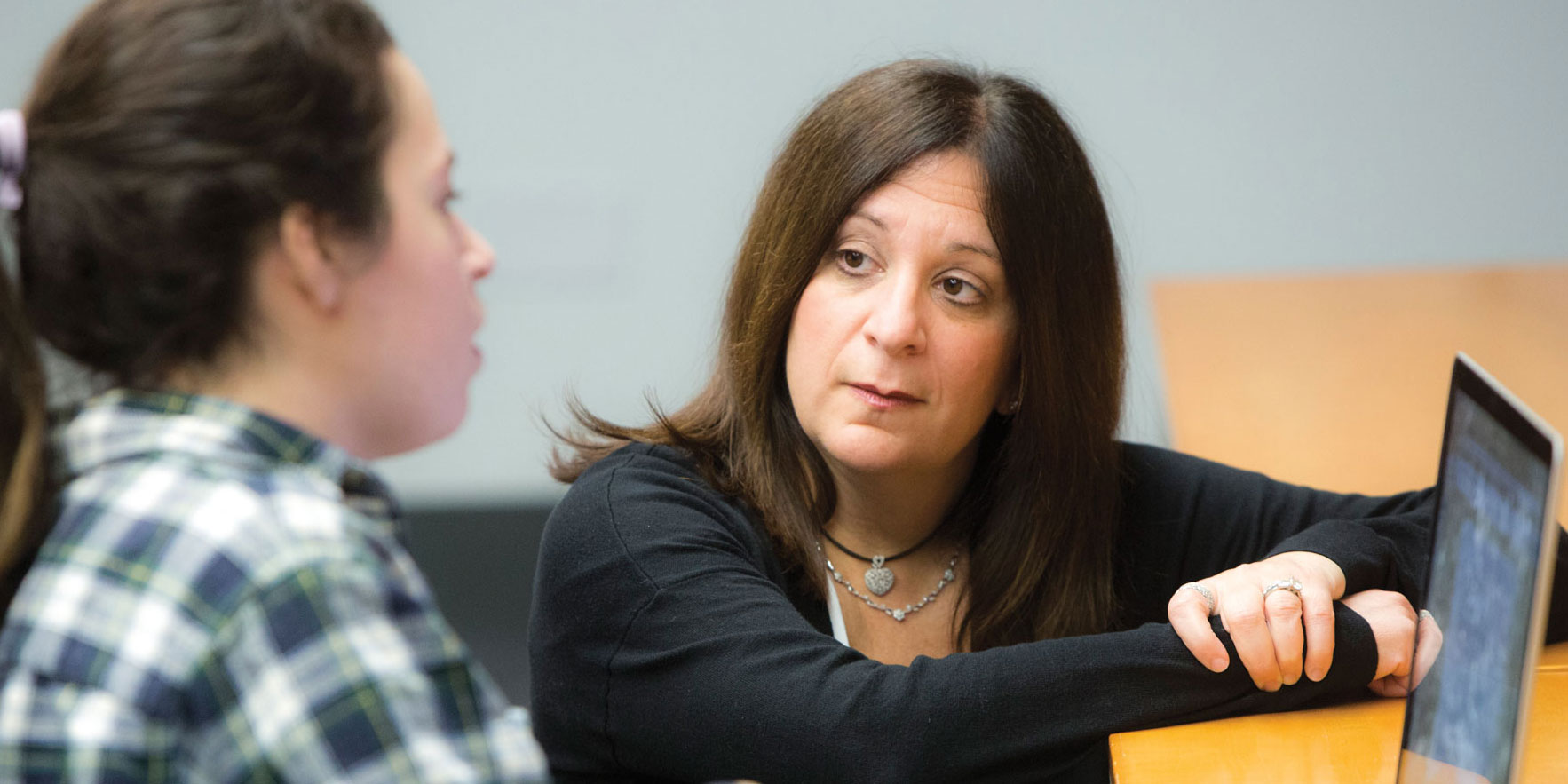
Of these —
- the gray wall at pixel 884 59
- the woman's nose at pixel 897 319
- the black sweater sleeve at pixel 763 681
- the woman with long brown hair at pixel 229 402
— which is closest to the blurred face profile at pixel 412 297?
the woman with long brown hair at pixel 229 402

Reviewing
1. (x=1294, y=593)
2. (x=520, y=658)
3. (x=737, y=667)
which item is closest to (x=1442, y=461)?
(x=1294, y=593)

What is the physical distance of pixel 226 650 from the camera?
678 mm

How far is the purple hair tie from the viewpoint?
0.78 metres

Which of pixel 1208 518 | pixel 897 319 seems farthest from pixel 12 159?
pixel 1208 518

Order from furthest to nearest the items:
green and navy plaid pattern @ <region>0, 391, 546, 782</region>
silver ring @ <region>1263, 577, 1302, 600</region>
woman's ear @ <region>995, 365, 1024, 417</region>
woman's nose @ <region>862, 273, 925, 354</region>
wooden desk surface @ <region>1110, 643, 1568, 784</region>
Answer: woman's ear @ <region>995, 365, 1024, 417</region> < woman's nose @ <region>862, 273, 925, 354</region> < silver ring @ <region>1263, 577, 1302, 600</region> < wooden desk surface @ <region>1110, 643, 1568, 784</region> < green and navy plaid pattern @ <region>0, 391, 546, 782</region>

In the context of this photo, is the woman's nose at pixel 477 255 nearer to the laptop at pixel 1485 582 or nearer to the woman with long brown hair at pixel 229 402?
the woman with long brown hair at pixel 229 402

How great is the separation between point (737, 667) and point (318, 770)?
1.54 feet

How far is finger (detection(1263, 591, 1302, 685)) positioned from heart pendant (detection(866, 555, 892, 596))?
1.31 feet

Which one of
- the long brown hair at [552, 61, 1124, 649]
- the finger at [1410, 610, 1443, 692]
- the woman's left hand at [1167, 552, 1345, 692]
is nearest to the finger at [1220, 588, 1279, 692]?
the woman's left hand at [1167, 552, 1345, 692]

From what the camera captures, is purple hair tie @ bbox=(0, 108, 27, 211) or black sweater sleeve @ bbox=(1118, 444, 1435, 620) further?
black sweater sleeve @ bbox=(1118, 444, 1435, 620)

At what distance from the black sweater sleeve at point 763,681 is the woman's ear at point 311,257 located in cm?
43

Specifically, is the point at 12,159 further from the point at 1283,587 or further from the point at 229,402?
the point at 1283,587

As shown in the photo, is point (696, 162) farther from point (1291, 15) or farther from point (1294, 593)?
point (1294, 593)

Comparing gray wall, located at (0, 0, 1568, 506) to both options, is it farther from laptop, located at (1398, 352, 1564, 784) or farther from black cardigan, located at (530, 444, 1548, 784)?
laptop, located at (1398, 352, 1564, 784)
